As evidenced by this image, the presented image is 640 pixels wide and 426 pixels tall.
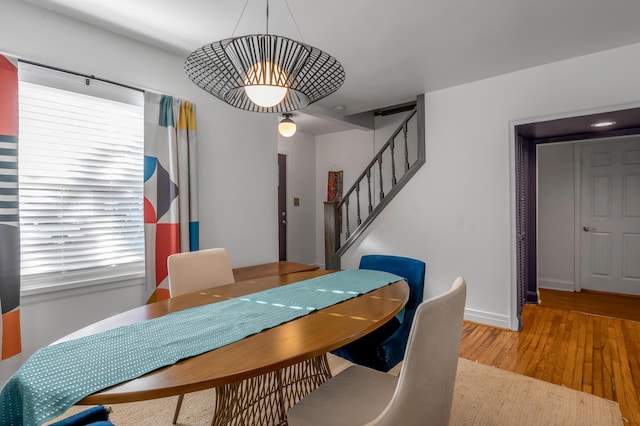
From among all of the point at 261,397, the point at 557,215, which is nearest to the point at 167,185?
the point at 261,397

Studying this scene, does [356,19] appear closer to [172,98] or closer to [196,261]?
[172,98]

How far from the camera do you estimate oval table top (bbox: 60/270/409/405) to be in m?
0.87

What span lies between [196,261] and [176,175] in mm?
953

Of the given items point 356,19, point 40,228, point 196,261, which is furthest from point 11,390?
Answer: point 356,19

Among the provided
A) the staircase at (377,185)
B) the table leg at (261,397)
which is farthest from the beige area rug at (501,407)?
the staircase at (377,185)

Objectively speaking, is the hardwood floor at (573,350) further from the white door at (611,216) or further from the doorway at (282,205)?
the doorway at (282,205)

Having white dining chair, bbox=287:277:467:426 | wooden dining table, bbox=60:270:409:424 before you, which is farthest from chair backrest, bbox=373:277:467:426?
wooden dining table, bbox=60:270:409:424

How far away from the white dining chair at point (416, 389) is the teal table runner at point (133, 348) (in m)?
0.35

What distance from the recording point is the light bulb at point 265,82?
148 cm

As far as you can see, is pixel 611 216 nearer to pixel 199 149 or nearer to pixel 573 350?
pixel 573 350

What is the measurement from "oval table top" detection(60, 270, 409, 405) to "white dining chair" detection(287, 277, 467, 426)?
262 millimetres

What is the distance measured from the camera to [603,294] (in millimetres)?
4402

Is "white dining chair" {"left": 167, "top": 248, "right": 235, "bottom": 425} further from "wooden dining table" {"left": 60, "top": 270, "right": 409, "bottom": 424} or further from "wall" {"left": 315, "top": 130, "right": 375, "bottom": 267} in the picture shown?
"wall" {"left": 315, "top": 130, "right": 375, "bottom": 267}

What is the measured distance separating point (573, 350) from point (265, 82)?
10.4ft
